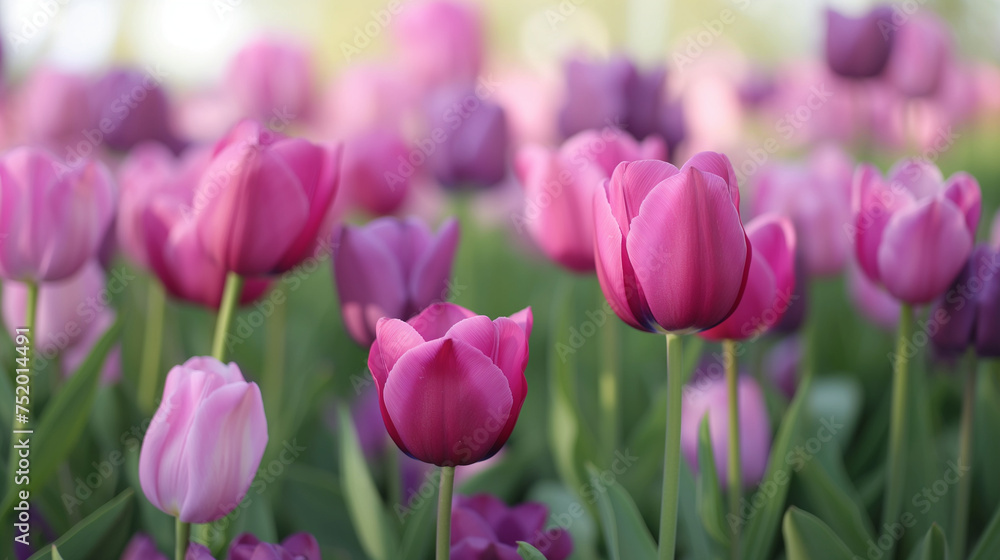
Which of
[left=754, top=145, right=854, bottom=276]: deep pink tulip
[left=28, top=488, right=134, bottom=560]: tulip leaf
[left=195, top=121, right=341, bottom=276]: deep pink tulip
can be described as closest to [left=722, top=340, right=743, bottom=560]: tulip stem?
[left=754, top=145, right=854, bottom=276]: deep pink tulip

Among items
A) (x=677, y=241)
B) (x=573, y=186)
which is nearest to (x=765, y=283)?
(x=677, y=241)

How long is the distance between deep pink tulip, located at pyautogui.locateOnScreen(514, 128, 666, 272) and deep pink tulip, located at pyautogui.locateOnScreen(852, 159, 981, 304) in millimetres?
286

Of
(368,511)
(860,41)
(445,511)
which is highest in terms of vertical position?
(860,41)

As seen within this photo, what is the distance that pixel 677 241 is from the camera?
2.15 ft

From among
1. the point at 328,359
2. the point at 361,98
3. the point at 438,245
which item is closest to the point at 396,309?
the point at 438,245

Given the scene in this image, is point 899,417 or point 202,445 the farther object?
point 899,417

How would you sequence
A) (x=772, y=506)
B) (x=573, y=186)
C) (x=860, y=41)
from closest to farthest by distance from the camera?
(x=772, y=506) < (x=573, y=186) < (x=860, y=41)

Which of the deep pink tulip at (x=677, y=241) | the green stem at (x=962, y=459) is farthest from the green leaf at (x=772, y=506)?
the deep pink tulip at (x=677, y=241)

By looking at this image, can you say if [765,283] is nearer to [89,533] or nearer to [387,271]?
[387,271]

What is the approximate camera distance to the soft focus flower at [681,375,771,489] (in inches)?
43.2

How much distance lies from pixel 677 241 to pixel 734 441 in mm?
342

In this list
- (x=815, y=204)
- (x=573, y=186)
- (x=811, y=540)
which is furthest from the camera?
(x=815, y=204)

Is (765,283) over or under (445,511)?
over

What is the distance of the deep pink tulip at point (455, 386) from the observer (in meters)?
0.64
